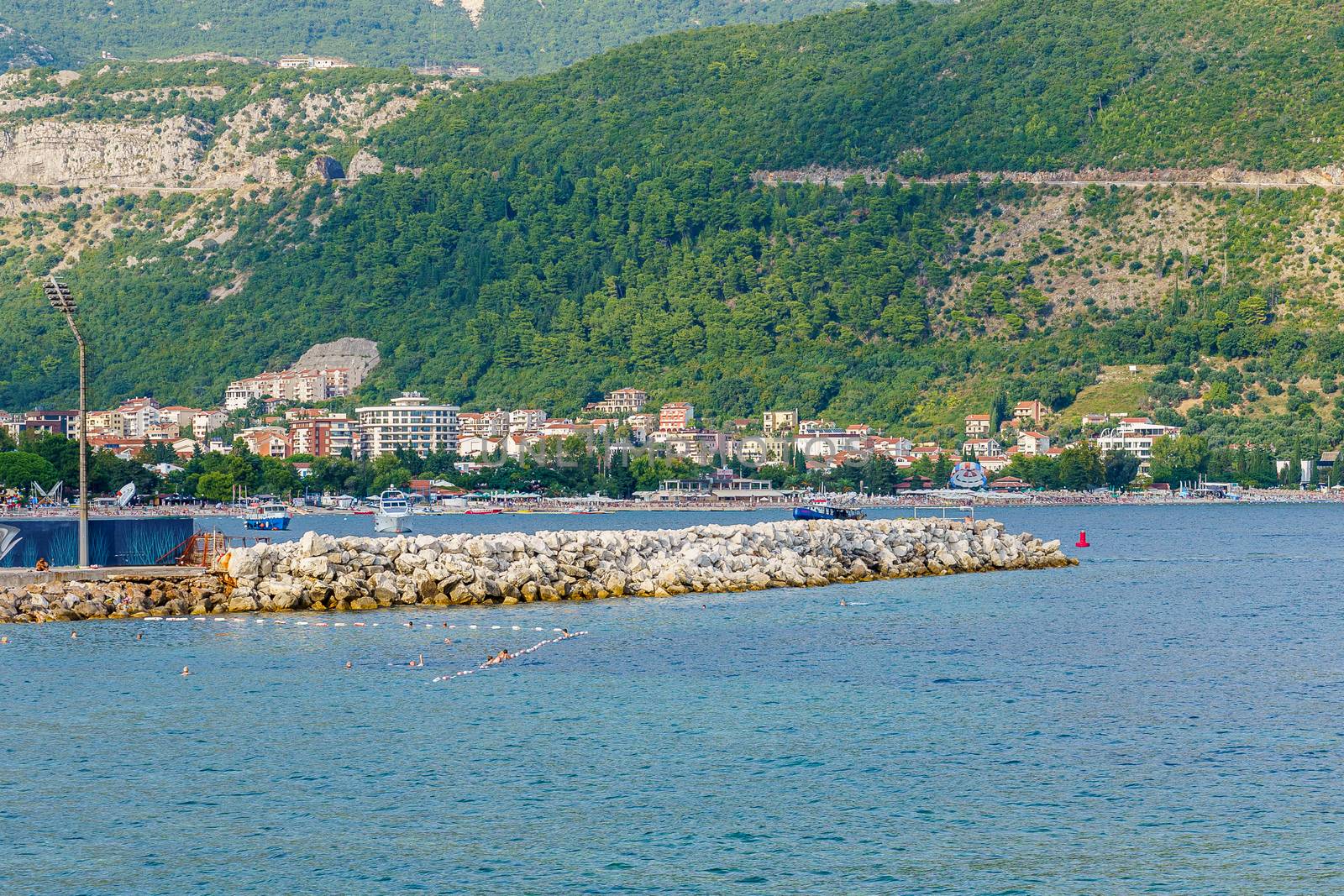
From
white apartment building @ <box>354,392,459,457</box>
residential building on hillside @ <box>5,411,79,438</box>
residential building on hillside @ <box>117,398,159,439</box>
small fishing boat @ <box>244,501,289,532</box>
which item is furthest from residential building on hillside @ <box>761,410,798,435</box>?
small fishing boat @ <box>244,501,289,532</box>

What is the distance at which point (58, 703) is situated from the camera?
2873 cm

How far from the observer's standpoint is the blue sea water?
19688mm

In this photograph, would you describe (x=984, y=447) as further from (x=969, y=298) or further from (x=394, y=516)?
(x=394, y=516)

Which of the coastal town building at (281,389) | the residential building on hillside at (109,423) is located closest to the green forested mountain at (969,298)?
the coastal town building at (281,389)

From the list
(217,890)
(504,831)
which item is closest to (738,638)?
(504,831)

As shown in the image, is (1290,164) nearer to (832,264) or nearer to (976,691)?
(832,264)

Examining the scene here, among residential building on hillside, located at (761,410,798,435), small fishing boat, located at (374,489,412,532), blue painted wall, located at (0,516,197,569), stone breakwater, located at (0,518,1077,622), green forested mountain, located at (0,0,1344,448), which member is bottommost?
small fishing boat, located at (374,489,412,532)

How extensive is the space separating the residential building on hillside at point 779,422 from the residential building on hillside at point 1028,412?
820 inches

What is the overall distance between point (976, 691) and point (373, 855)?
44.7 feet

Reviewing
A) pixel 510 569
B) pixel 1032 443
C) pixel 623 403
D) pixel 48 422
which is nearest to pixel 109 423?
pixel 48 422

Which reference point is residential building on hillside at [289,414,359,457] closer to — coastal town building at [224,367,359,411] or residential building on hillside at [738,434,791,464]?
coastal town building at [224,367,359,411]

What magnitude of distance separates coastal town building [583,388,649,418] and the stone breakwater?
122 m

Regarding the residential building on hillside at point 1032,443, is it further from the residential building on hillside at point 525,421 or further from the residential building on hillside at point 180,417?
the residential building on hillside at point 180,417

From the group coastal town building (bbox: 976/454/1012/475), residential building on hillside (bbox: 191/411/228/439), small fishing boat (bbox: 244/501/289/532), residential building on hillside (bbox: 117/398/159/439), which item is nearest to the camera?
small fishing boat (bbox: 244/501/289/532)
